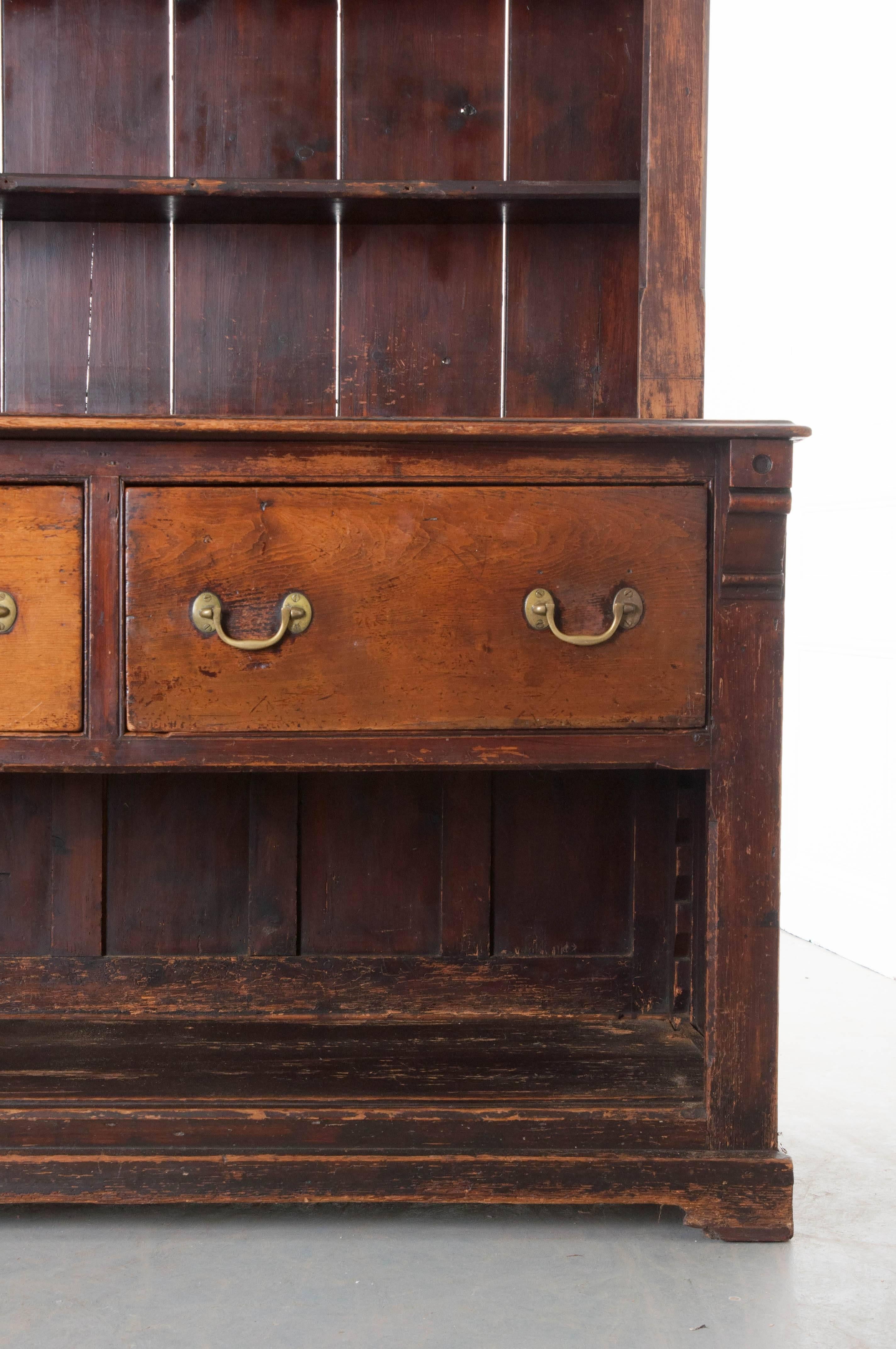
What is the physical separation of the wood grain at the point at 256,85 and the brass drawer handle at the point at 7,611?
0.74 m

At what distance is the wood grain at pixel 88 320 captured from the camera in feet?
5.18

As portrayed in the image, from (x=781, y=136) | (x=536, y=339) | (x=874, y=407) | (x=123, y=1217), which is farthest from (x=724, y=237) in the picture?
(x=123, y=1217)

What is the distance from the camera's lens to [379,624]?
118 centimetres

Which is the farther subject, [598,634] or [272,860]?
[272,860]

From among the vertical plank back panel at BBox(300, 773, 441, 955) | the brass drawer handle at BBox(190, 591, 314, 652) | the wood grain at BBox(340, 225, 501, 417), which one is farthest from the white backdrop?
the brass drawer handle at BBox(190, 591, 314, 652)

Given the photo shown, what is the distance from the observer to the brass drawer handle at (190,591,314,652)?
117 centimetres

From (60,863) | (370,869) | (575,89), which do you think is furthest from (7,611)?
(575,89)

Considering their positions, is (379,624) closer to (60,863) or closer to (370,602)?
(370,602)

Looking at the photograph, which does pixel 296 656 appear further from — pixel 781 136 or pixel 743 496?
pixel 781 136

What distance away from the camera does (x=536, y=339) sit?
5.24 feet

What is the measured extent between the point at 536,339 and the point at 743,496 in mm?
544

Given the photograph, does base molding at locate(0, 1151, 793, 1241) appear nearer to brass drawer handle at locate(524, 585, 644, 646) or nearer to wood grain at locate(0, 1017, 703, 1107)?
wood grain at locate(0, 1017, 703, 1107)

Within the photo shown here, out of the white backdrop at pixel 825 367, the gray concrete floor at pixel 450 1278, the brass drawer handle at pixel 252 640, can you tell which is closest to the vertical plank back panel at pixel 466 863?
the gray concrete floor at pixel 450 1278

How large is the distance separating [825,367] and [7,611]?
76.2 inches
